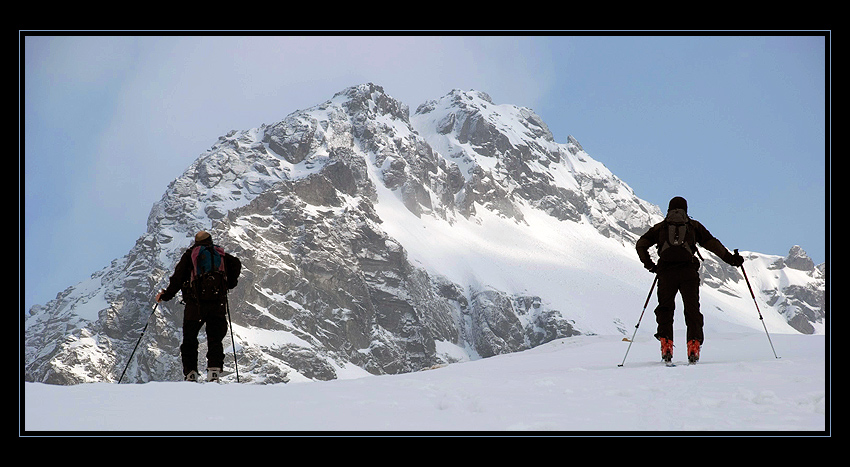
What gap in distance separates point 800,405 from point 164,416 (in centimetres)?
570

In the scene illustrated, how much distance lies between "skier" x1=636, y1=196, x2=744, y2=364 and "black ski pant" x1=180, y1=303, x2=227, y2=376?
6.23m

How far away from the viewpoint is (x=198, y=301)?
1000 cm

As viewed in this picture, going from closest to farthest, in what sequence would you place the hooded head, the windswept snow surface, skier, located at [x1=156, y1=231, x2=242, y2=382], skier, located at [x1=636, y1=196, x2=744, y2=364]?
the windswept snow surface
skier, located at [x1=156, y1=231, x2=242, y2=382]
the hooded head
skier, located at [x1=636, y1=196, x2=744, y2=364]

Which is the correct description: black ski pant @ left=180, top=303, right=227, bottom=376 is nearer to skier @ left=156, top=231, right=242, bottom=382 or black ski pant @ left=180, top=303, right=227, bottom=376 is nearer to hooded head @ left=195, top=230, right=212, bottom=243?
skier @ left=156, top=231, right=242, bottom=382

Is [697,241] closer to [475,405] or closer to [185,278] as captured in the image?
[475,405]

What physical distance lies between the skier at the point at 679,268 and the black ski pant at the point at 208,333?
6.23m

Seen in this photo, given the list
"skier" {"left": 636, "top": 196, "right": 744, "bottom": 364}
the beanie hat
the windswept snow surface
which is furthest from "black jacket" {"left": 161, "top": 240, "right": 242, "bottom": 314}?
the beanie hat

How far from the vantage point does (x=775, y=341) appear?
1400 cm

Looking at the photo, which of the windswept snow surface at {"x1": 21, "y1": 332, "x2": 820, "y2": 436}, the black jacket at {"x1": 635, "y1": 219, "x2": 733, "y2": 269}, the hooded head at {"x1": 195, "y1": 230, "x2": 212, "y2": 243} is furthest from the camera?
the black jacket at {"x1": 635, "y1": 219, "x2": 733, "y2": 269}

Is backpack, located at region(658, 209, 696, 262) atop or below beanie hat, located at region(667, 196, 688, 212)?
below

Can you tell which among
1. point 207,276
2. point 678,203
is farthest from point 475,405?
point 678,203

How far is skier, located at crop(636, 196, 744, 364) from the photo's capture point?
33.8 ft

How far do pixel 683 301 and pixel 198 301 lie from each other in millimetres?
6950
